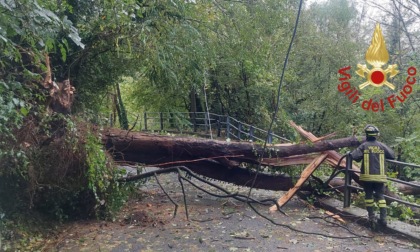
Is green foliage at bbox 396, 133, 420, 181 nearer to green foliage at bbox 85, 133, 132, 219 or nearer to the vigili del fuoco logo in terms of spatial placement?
the vigili del fuoco logo

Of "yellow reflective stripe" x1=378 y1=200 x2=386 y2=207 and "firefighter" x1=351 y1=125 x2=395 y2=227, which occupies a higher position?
"firefighter" x1=351 y1=125 x2=395 y2=227

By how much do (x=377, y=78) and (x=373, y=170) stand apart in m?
8.86

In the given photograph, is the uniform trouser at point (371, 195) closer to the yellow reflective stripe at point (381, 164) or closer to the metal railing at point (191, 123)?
the yellow reflective stripe at point (381, 164)

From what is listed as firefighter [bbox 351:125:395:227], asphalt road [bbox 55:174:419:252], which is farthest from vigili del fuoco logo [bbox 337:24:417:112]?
asphalt road [bbox 55:174:419:252]

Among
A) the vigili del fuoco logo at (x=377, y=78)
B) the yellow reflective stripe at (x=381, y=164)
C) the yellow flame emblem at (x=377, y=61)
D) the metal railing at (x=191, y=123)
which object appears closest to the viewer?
the yellow reflective stripe at (x=381, y=164)

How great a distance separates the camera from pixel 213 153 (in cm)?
762

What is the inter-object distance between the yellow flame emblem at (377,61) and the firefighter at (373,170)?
216 inches

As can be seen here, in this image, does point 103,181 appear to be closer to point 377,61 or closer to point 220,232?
point 220,232

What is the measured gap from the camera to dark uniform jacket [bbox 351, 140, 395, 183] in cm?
617

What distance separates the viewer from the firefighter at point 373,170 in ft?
20.2

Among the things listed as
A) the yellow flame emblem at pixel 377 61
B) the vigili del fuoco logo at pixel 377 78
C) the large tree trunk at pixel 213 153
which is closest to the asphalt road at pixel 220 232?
the large tree trunk at pixel 213 153

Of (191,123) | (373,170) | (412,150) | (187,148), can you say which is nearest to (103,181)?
A: (187,148)

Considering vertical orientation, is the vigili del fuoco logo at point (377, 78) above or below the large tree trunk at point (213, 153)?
above

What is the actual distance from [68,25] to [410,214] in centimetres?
592
